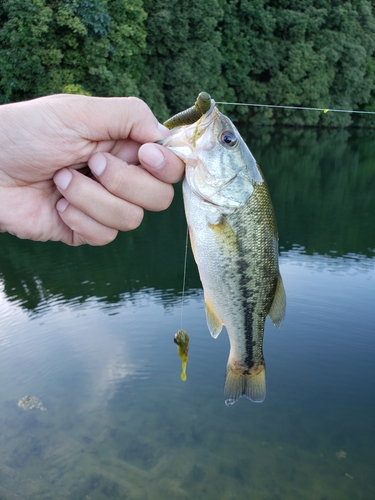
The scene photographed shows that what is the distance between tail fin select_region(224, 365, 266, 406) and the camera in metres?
3.34

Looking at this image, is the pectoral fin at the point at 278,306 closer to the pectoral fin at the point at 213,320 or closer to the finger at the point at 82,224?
the pectoral fin at the point at 213,320

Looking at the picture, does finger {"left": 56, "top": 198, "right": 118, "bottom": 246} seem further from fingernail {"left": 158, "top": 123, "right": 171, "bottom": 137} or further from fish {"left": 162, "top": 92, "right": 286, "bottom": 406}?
fingernail {"left": 158, "top": 123, "right": 171, "bottom": 137}

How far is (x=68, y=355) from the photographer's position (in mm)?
9805

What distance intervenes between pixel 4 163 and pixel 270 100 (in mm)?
46160

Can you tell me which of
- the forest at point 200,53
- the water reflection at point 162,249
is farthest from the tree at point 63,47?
the water reflection at point 162,249

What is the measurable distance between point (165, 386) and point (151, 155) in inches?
276

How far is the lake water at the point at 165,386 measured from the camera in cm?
725

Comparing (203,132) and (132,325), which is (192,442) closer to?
(132,325)

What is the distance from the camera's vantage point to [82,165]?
3.04m

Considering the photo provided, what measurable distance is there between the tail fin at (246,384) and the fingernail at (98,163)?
1.63m

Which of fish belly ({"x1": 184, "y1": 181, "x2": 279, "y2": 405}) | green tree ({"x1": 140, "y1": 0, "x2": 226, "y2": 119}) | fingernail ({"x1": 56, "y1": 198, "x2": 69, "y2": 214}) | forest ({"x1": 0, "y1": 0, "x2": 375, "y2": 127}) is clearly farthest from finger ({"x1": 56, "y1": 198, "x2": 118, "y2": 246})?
green tree ({"x1": 140, "y1": 0, "x2": 226, "y2": 119})

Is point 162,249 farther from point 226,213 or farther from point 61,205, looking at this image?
point 226,213

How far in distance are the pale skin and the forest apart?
23.1 metres

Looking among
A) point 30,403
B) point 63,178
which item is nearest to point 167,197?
point 63,178
